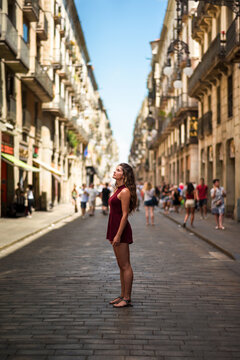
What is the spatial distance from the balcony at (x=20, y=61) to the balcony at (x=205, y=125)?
10542 mm

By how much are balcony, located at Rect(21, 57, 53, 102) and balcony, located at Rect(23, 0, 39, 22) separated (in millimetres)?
2042

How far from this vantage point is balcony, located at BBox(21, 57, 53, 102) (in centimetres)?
2356

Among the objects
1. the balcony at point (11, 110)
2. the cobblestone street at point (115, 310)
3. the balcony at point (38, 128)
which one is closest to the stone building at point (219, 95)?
the balcony at point (38, 128)

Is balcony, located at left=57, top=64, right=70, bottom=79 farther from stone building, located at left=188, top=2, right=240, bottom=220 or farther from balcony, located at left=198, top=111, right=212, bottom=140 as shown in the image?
balcony, located at left=198, top=111, right=212, bottom=140

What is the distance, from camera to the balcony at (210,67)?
21163mm

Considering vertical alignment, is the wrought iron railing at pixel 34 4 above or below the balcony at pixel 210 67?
above

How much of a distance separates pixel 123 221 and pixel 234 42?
14584 mm

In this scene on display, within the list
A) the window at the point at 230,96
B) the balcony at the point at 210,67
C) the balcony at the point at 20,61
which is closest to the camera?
the balcony at the point at 20,61

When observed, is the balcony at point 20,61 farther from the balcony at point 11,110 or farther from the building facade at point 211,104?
the building facade at point 211,104

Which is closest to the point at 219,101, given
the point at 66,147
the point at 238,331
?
the point at 66,147

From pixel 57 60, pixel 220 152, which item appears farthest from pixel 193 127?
pixel 57 60

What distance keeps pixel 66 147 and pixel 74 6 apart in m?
13.7

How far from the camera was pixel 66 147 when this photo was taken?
131 feet

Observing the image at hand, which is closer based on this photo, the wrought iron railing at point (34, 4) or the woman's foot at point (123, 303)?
the woman's foot at point (123, 303)
